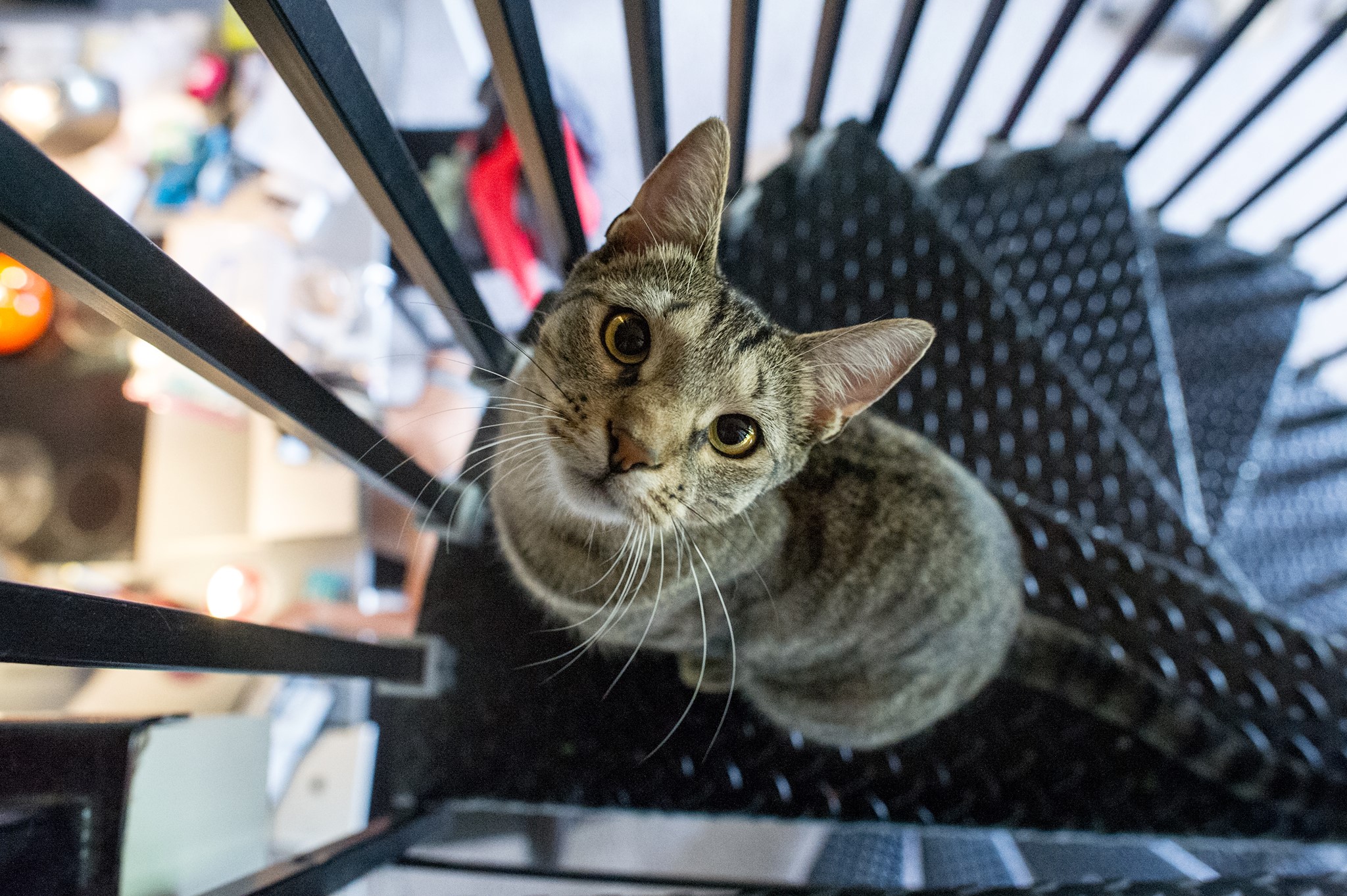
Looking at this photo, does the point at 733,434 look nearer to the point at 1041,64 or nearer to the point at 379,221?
the point at 379,221

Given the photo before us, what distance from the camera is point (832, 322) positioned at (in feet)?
4.89

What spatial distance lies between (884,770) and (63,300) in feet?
9.55

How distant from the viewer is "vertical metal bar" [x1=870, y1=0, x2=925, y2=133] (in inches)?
50.2

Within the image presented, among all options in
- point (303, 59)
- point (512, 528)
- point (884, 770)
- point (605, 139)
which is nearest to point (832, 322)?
point (512, 528)

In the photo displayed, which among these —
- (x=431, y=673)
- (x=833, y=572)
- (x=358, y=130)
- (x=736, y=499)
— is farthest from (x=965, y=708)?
(x=358, y=130)

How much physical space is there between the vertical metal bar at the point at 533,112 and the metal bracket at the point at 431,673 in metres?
0.77

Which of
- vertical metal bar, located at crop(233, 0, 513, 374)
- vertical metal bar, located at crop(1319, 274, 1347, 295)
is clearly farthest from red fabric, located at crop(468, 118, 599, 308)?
vertical metal bar, located at crop(1319, 274, 1347, 295)

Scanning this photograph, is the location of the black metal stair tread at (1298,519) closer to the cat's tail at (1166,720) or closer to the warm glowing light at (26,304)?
the cat's tail at (1166,720)

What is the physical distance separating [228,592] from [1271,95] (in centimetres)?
277

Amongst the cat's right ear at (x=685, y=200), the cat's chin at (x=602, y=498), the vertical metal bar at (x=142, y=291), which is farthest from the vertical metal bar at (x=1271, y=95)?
the vertical metal bar at (x=142, y=291)

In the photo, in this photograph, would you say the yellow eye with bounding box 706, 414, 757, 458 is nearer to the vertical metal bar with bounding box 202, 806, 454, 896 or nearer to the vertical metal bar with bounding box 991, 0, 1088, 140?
the vertical metal bar with bounding box 202, 806, 454, 896

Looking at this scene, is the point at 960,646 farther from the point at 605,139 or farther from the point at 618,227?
the point at 605,139

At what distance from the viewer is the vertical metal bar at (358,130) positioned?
1.85 feet

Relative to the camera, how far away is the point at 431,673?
1.29m
